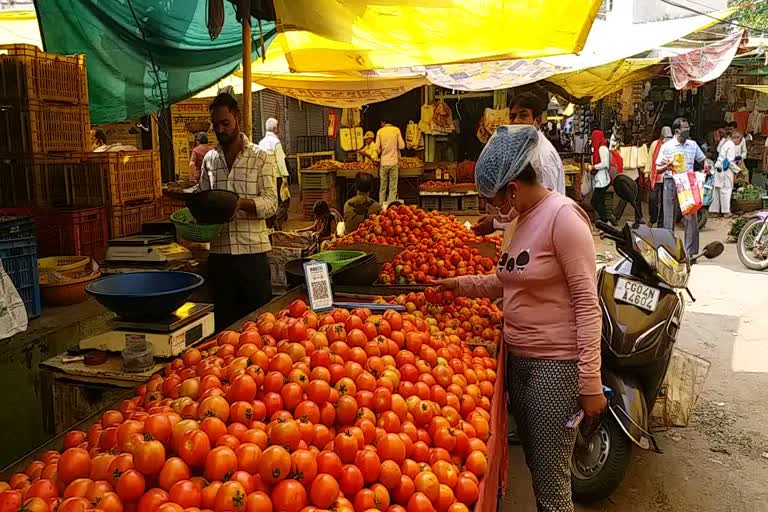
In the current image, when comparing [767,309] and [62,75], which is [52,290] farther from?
[767,309]

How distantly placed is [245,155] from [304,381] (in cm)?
245

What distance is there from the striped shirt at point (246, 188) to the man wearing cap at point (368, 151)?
1148 cm

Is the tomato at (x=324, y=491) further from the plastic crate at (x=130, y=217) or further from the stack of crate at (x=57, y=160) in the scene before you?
the plastic crate at (x=130, y=217)

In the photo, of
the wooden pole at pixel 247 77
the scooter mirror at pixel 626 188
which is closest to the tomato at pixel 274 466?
the scooter mirror at pixel 626 188

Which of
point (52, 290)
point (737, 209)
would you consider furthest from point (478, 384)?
point (737, 209)

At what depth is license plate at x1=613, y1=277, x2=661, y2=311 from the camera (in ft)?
11.9

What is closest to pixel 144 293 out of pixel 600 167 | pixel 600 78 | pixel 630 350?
pixel 630 350

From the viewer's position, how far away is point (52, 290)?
4801 mm

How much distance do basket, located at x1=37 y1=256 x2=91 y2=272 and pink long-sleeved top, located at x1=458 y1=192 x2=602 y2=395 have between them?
370cm

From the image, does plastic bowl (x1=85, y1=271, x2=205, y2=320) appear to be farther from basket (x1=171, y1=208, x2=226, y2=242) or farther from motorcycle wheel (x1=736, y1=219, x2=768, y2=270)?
motorcycle wheel (x1=736, y1=219, x2=768, y2=270)

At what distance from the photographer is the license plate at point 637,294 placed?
3.64 m

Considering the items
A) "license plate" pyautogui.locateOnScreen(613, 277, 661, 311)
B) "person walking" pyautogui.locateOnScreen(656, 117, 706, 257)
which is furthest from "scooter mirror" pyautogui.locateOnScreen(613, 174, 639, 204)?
"person walking" pyautogui.locateOnScreen(656, 117, 706, 257)

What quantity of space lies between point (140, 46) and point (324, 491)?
4.83 metres

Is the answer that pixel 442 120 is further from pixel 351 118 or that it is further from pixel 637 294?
pixel 637 294
